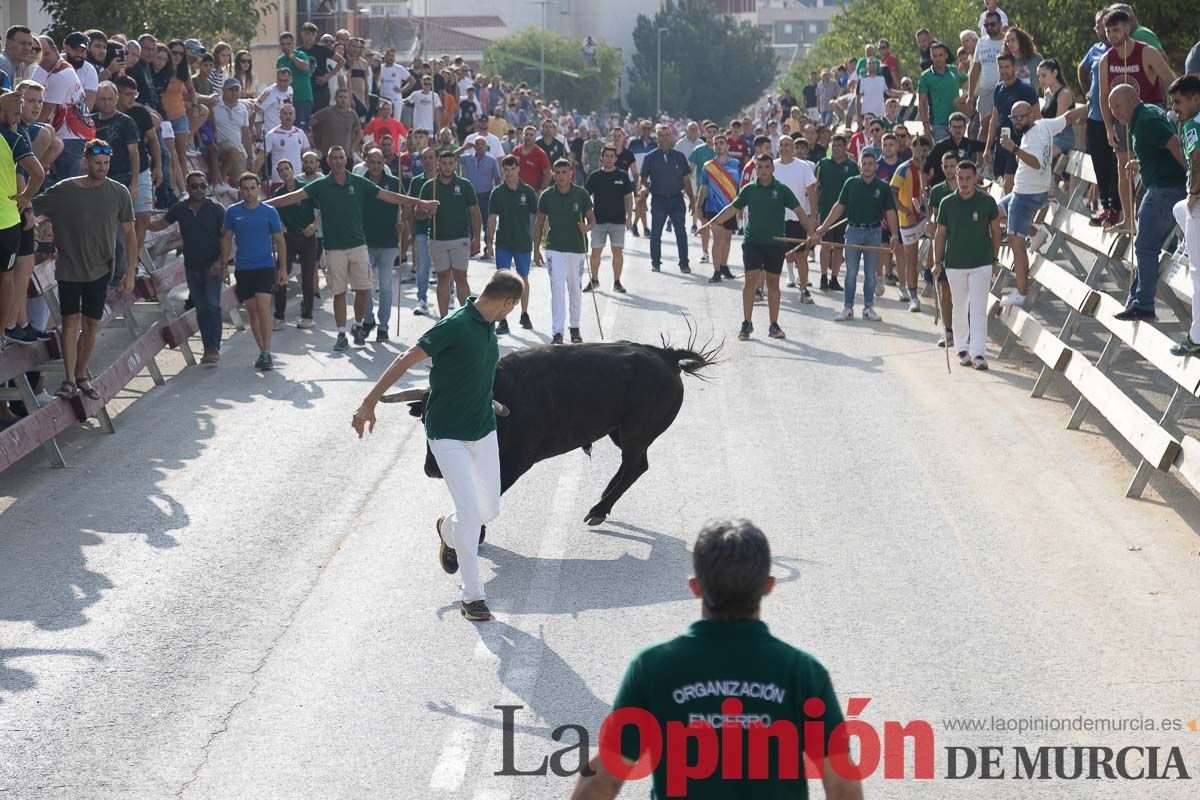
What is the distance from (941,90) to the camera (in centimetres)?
2088

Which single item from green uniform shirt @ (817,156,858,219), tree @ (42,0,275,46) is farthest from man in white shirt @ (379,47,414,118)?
green uniform shirt @ (817,156,858,219)

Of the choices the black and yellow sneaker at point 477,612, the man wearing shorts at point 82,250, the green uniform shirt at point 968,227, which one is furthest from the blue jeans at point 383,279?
the black and yellow sneaker at point 477,612

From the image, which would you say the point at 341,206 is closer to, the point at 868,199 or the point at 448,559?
the point at 868,199

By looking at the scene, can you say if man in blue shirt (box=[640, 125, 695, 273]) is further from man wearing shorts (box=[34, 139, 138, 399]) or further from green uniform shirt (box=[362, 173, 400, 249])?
man wearing shorts (box=[34, 139, 138, 399])

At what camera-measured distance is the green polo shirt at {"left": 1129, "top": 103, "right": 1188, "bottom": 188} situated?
470 inches

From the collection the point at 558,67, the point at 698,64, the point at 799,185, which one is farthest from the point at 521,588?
the point at 698,64

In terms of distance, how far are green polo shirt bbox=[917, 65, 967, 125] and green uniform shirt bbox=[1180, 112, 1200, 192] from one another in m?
9.89

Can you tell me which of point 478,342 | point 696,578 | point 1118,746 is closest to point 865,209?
point 478,342

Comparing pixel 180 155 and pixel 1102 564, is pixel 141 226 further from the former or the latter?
pixel 1102 564

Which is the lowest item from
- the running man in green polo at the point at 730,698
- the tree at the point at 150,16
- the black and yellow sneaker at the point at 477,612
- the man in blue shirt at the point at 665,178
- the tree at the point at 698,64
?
the tree at the point at 698,64

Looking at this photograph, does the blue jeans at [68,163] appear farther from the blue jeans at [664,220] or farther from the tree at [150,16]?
the tree at [150,16]

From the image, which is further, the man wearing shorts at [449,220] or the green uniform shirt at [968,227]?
the man wearing shorts at [449,220]

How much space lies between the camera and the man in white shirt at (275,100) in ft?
74.0

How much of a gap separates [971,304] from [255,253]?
7.15m
